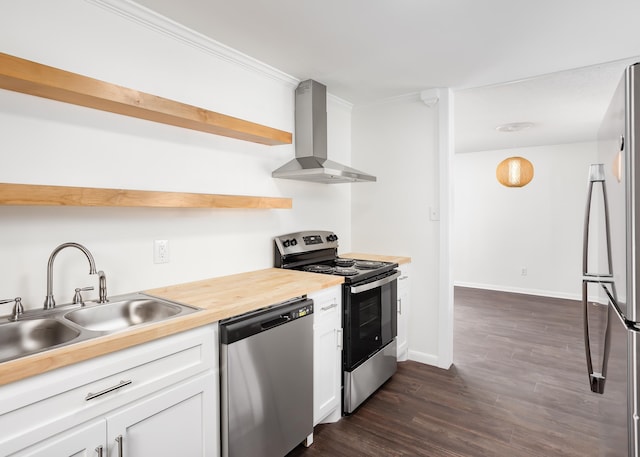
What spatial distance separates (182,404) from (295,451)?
3.05ft

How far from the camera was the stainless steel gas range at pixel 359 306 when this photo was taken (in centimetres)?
236

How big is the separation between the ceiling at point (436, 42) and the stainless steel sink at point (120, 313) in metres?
1.47

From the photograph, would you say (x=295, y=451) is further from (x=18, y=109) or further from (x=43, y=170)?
(x=18, y=109)

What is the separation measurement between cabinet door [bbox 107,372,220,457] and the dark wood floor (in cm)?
74

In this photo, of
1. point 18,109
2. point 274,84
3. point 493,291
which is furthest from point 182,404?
point 493,291

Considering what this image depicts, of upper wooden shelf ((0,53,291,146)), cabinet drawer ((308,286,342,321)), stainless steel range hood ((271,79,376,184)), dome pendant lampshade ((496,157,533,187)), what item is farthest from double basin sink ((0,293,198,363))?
dome pendant lampshade ((496,157,533,187))

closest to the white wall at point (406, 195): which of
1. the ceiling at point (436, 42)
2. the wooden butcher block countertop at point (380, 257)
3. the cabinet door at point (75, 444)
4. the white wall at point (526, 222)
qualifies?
the wooden butcher block countertop at point (380, 257)

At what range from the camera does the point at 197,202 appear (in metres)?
1.89

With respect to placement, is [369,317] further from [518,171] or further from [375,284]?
[518,171]

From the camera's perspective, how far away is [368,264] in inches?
113

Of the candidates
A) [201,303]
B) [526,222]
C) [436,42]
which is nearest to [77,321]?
[201,303]

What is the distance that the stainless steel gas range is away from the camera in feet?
7.74

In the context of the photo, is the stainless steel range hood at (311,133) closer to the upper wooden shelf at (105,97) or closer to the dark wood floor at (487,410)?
the upper wooden shelf at (105,97)

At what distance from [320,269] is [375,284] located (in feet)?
1.35
